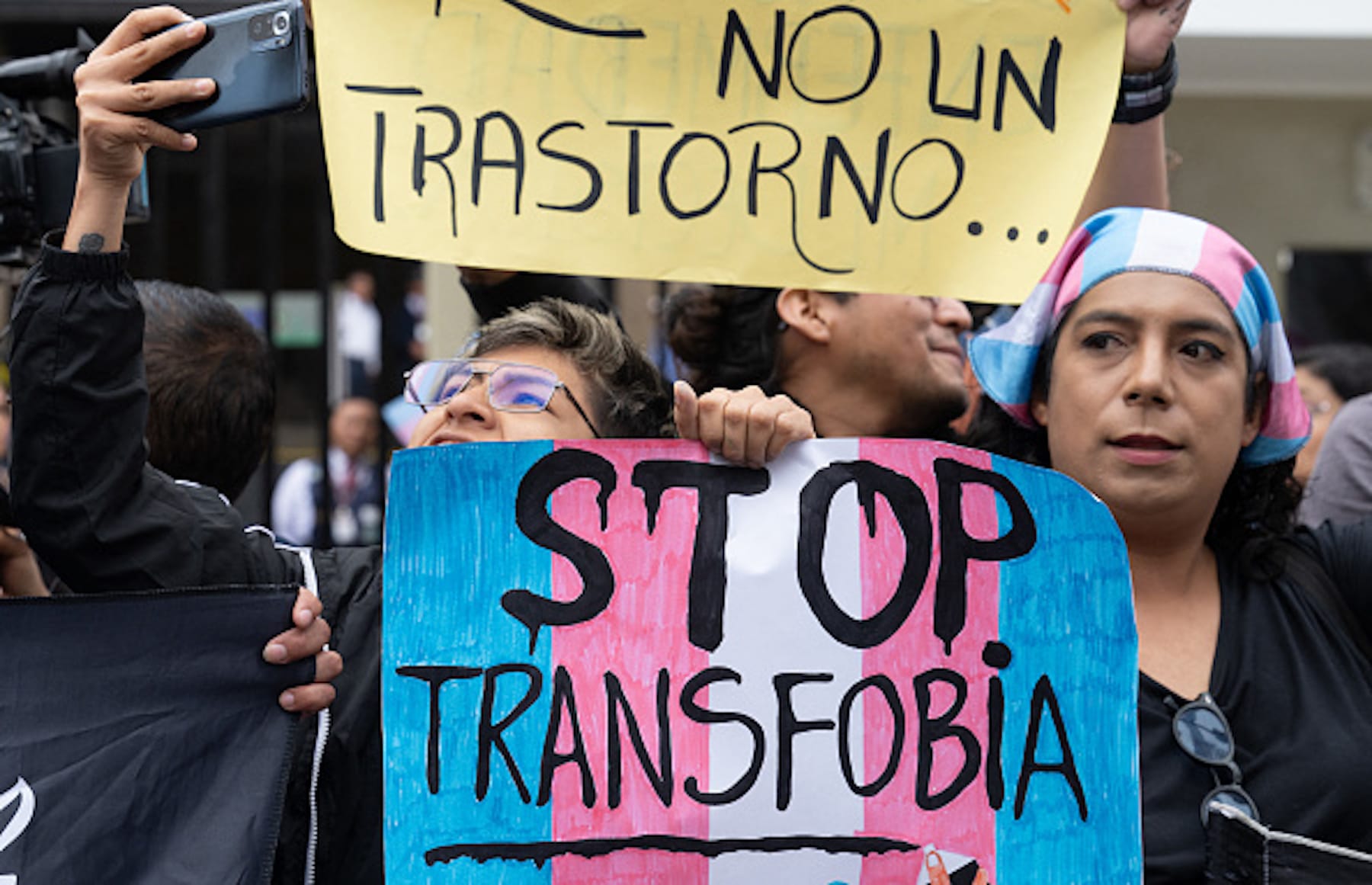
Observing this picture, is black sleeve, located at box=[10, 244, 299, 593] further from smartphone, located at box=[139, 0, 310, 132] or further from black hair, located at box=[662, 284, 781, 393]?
black hair, located at box=[662, 284, 781, 393]

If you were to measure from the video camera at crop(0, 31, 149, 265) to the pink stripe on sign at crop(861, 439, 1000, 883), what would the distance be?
999 mm

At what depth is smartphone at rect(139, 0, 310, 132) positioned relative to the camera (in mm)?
1698

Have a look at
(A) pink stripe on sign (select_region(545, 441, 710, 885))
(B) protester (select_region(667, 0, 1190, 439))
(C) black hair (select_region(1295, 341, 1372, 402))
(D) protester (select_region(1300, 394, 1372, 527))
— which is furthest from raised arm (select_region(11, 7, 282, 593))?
(C) black hair (select_region(1295, 341, 1372, 402))

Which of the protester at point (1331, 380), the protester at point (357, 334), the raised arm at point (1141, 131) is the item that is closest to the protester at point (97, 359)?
the raised arm at point (1141, 131)

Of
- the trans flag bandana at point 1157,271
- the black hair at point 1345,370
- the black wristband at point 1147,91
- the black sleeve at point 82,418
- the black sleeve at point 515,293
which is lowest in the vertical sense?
the black sleeve at point 82,418

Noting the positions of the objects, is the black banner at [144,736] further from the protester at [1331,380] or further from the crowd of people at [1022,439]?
the protester at [1331,380]

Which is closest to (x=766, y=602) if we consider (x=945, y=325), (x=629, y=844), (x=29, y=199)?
(x=629, y=844)

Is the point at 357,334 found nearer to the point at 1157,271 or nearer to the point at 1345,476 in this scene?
the point at 1345,476

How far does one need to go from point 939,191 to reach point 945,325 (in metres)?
1.18

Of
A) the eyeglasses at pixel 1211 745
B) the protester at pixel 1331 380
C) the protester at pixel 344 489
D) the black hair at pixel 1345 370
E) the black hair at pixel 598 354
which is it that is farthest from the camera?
the protester at pixel 344 489

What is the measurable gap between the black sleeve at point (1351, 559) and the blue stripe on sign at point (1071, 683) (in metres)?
0.39

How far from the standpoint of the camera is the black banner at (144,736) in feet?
5.75

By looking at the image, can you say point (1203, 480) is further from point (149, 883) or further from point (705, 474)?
point (149, 883)

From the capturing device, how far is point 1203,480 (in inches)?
79.1
